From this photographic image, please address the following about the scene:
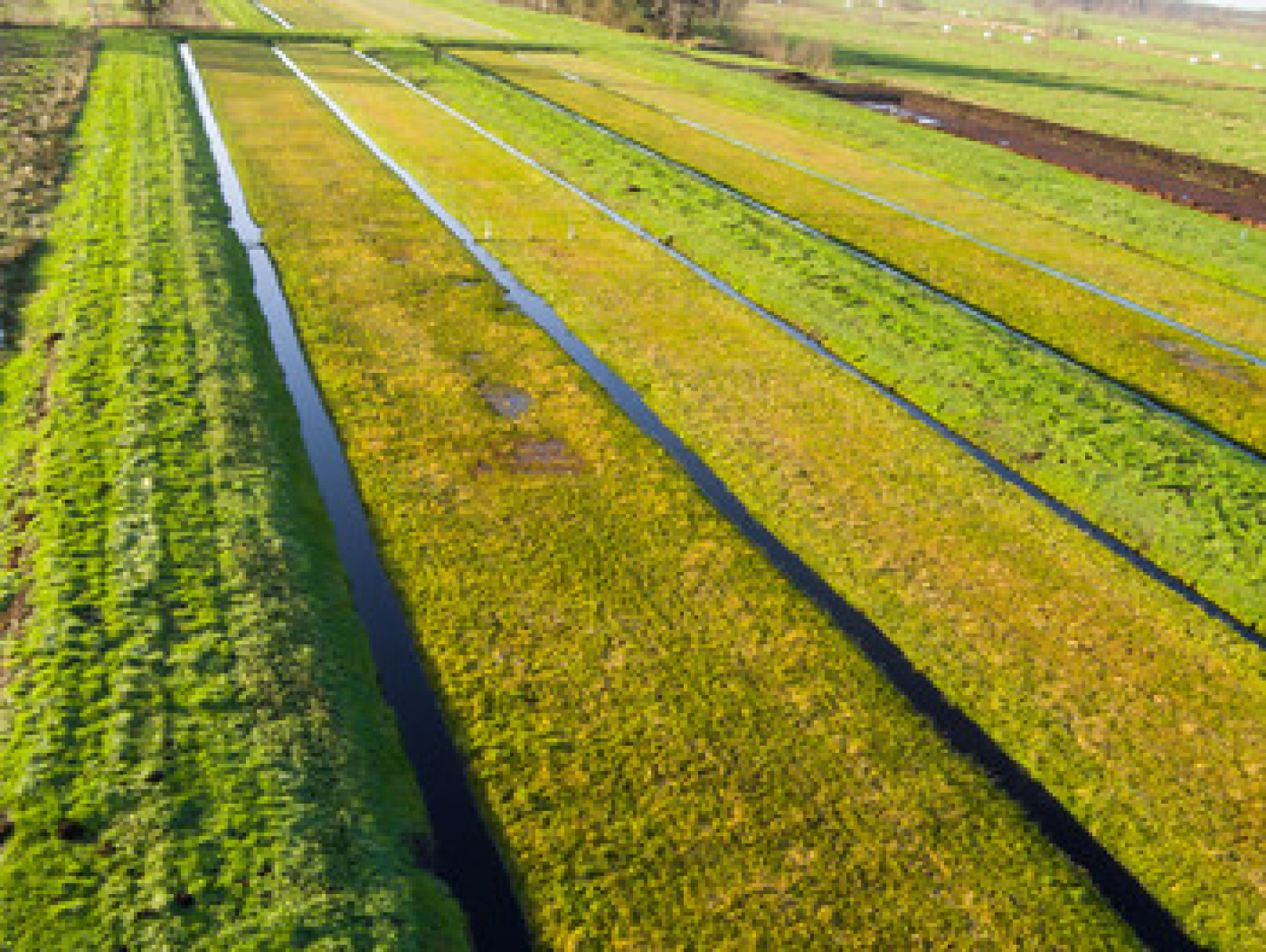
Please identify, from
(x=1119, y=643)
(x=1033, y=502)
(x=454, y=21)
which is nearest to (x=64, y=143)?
(x=1033, y=502)

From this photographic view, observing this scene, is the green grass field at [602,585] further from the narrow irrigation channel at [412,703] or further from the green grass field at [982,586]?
the narrow irrigation channel at [412,703]

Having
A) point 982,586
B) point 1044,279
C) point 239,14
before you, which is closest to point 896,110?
point 1044,279

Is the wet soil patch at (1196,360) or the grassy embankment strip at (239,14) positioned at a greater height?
the grassy embankment strip at (239,14)

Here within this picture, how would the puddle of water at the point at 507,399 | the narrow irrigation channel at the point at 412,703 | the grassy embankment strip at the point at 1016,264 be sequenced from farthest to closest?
the grassy embankment strip at the point at 1016,264, the puddle of water at the point at 507,399, the narrow irrigation channel at the point at 412,703

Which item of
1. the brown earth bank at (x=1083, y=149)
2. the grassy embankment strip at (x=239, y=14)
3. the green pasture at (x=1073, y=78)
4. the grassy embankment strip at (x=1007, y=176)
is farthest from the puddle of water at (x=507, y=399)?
the grassy embankment strip at (x=239, y=14)

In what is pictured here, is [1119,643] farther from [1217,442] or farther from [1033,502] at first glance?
[1217,442]

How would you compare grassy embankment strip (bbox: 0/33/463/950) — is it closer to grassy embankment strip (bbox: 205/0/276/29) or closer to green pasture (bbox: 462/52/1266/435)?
green pasture (bbox: 462/52/1266/435)

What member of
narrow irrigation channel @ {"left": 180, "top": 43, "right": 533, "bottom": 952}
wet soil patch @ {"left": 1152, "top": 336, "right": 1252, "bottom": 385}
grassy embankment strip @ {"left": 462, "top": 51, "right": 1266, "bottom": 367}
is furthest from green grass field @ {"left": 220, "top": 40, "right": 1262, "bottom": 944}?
wet soil patch @ {"left": 1152, "top": 336, "right": 1252, "bottom": 385}

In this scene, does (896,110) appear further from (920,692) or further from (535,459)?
(920,692)
